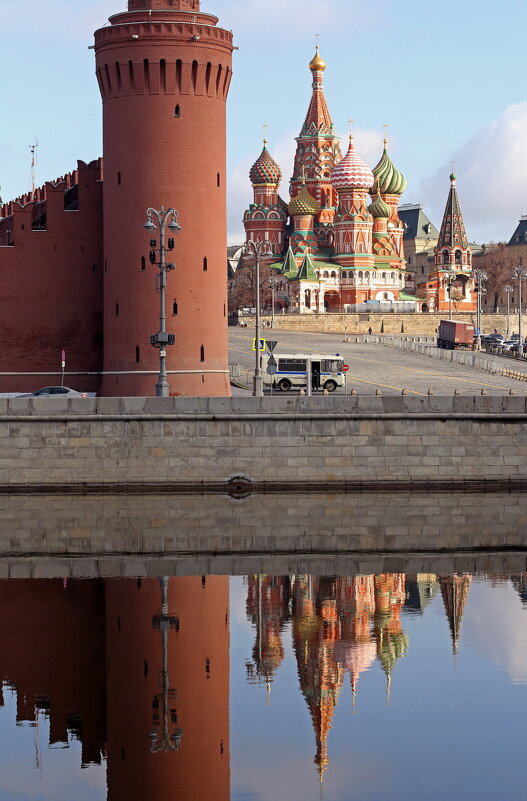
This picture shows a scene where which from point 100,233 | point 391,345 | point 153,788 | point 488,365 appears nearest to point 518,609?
point 153,788

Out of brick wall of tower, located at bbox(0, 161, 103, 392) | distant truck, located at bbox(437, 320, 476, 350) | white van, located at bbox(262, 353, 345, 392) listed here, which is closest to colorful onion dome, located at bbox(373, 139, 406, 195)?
distant truck, located at bbox(437, 320, 476, 350)

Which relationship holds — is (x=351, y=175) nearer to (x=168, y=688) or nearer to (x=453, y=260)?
(x=453, y=260)

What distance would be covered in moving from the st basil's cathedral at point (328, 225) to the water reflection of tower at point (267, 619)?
360 feet

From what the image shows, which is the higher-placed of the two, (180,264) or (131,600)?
(180,264)

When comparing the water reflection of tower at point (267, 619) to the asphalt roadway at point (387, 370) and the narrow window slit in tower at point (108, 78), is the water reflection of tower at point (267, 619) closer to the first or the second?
the narrow window slit in tower at point (108, 78)

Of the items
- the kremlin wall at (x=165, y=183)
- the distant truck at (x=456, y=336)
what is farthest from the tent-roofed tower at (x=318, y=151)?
the kremlin wall at (x=165, y=183)

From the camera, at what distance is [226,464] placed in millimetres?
41188

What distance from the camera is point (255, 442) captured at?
41.2 m

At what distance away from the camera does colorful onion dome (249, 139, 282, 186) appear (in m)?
150

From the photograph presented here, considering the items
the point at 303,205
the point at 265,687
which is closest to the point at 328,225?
the point at 303,205

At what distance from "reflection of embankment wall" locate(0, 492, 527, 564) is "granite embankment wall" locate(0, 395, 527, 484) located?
1.04m

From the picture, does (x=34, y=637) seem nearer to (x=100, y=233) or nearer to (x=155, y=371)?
(x=155, y=371)

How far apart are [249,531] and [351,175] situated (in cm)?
11092

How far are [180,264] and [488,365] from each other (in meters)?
34.2
